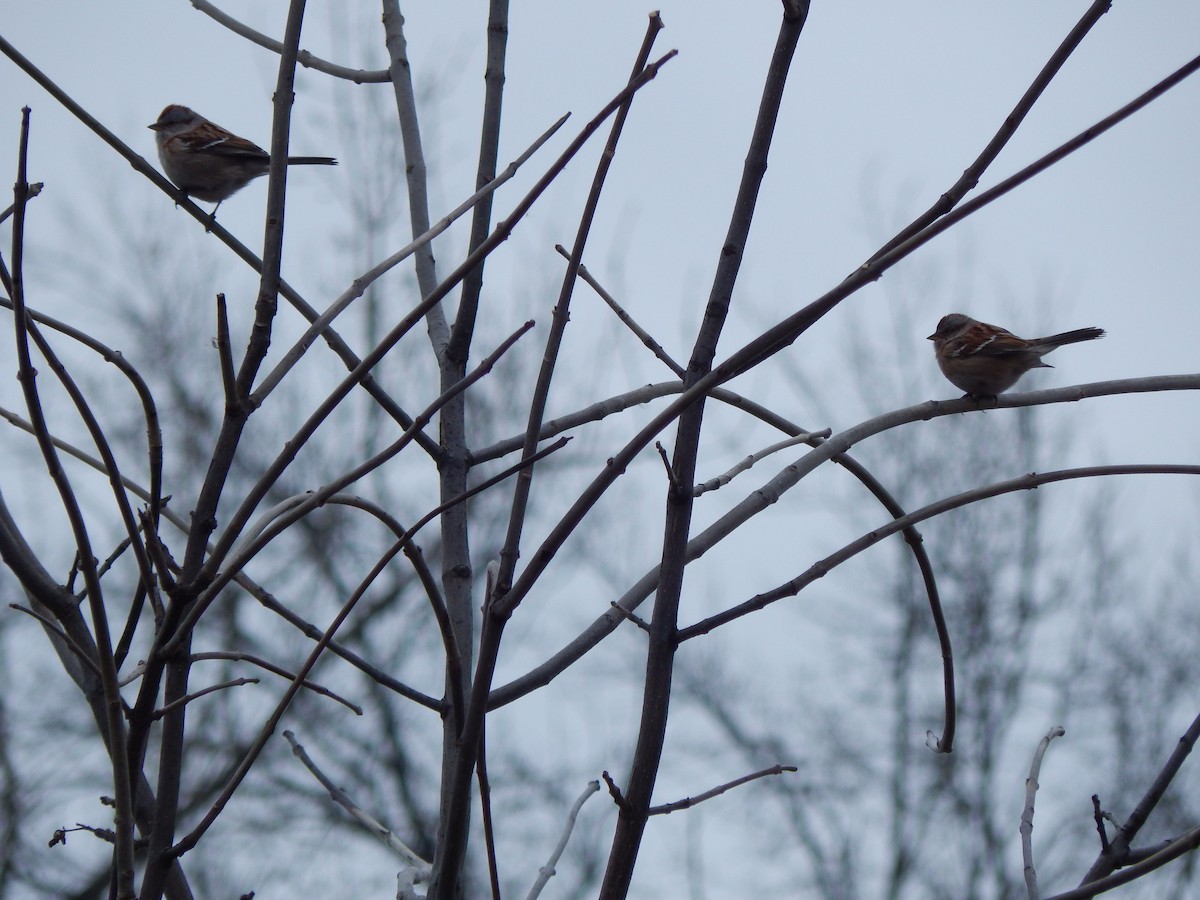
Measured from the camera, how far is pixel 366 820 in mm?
2051

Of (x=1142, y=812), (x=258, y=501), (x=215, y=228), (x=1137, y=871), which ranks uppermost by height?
(x=215, y=228)

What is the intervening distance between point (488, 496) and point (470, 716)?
39.5 feet

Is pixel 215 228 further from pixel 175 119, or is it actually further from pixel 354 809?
pixel 175 119

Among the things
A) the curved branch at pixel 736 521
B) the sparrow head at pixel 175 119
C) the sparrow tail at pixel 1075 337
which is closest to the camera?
the curved branch at pixel 736 521

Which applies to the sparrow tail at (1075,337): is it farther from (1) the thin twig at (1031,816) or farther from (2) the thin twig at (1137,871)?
(2) the thin twig at (1137,871)

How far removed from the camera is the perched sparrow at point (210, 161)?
6090 millimetres

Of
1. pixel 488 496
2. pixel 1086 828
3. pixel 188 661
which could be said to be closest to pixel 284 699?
pixel 188 661

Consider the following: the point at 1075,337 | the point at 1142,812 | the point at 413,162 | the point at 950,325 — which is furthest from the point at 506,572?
the point at 950,325

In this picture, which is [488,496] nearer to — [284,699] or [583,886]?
[583,886]

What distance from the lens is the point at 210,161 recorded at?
6.12 meters

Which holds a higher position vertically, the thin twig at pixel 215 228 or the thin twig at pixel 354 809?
the thin twig at pixel 215 228

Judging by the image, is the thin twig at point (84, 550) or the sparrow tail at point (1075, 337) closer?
the thin twig at point (84, 550)

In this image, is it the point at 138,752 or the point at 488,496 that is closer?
the point at 138,752

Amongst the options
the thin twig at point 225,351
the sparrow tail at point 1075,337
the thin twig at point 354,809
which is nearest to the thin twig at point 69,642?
the thin twig at point 225,351
